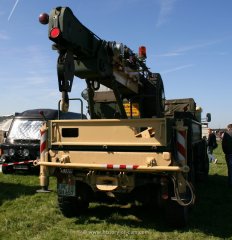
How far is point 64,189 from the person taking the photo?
6008 millimetres

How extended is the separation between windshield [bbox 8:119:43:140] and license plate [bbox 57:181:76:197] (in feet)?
20.2

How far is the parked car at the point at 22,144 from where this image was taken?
11.6 metres

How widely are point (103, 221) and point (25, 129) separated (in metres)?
7.13

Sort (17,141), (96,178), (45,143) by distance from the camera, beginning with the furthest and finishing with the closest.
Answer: (17,141) → (45,143) → (96,178)

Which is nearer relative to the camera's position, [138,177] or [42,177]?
[138,177]

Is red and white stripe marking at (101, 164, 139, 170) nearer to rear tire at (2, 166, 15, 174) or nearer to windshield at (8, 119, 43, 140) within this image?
windshield at (8, 119, 43, 140)

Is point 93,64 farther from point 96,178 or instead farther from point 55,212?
point 55,212

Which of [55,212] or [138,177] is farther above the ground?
[138,177]

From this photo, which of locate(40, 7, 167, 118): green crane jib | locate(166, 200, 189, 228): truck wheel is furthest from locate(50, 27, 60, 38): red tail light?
locate(166, 200, 189, 228): truck wheel

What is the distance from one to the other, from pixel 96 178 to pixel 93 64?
1.78 meters

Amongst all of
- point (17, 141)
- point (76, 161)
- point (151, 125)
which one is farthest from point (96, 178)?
point (17, 141)

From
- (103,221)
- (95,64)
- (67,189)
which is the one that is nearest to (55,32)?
(95,64)

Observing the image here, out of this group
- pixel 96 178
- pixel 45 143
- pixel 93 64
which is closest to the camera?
pixel 93 64

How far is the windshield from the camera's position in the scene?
39.9ft
